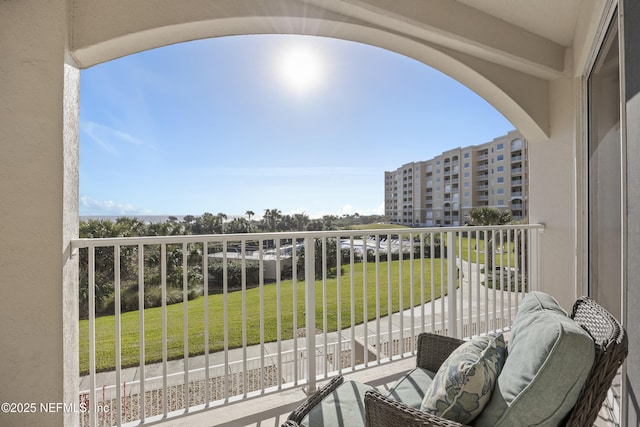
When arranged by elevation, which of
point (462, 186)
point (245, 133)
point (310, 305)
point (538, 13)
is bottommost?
point (310, 305)

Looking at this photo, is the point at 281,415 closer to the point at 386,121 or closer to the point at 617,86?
the point at 617,86

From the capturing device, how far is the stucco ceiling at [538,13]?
2443 millimetres

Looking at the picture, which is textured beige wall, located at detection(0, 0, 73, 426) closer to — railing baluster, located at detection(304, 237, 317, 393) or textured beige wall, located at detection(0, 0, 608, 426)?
textured beige wall, located at detection(0, 0, 608, 426)

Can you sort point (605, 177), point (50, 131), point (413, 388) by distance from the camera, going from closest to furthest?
point (413, 388)
point (50, 131)
point (605, 177)

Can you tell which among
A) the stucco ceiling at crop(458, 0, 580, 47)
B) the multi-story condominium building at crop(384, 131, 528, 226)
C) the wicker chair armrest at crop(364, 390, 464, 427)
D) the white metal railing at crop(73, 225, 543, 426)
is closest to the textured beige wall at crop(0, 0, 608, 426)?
the white metal railing at crop(73, 225, 543, 426)

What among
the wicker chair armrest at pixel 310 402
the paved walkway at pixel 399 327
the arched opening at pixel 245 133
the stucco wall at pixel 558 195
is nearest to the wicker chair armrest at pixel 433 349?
the wicker chair armrest at pixel 310 402

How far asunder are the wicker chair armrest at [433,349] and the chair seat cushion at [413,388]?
0.17ft

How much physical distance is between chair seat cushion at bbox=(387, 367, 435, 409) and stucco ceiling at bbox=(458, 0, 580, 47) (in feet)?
9.15

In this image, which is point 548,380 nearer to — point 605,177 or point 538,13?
point 605,177

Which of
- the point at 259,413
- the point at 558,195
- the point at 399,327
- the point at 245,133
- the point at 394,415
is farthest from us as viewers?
the point at 245,133

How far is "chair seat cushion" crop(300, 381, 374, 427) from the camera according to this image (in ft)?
3.84

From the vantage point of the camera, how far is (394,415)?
36.7 inches

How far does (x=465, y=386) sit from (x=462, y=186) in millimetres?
6196

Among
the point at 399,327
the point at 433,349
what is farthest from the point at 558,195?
the point at 433,349
